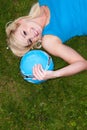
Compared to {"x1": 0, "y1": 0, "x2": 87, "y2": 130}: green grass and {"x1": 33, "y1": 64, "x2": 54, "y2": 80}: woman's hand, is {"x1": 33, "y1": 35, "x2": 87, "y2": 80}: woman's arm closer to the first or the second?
{"x1": 33, "y1": 64, "x2": 54, "y2": 80}: woman's hand

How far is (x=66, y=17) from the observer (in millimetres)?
4367

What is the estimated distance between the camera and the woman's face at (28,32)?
4.34 meters

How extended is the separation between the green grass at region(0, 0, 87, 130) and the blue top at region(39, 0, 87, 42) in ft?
2.66

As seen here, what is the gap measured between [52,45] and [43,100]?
3.79ft

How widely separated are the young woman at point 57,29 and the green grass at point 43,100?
0.76 m

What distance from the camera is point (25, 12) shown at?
17.8ft

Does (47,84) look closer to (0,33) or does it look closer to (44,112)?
(44,112)

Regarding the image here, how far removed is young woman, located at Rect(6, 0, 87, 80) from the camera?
432 cm

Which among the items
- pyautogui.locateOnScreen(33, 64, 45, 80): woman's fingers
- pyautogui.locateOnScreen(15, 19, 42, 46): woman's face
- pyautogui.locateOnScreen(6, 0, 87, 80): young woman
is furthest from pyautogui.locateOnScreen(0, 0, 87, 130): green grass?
pyautogui.locateOnScreen(33, 64, 45, 80): woman's fingers

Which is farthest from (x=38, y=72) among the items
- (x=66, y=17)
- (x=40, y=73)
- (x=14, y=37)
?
(x=66, y=17)

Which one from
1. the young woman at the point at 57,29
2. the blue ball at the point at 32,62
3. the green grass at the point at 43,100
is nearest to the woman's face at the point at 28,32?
the young woman at the point at 57,29

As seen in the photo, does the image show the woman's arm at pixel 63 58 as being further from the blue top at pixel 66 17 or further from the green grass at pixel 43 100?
the green grass at pixel 43 100

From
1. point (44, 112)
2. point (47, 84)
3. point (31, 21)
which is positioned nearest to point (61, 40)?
point (31, 21)

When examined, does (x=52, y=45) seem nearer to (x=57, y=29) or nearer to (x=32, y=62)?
(x=57, y=29)
